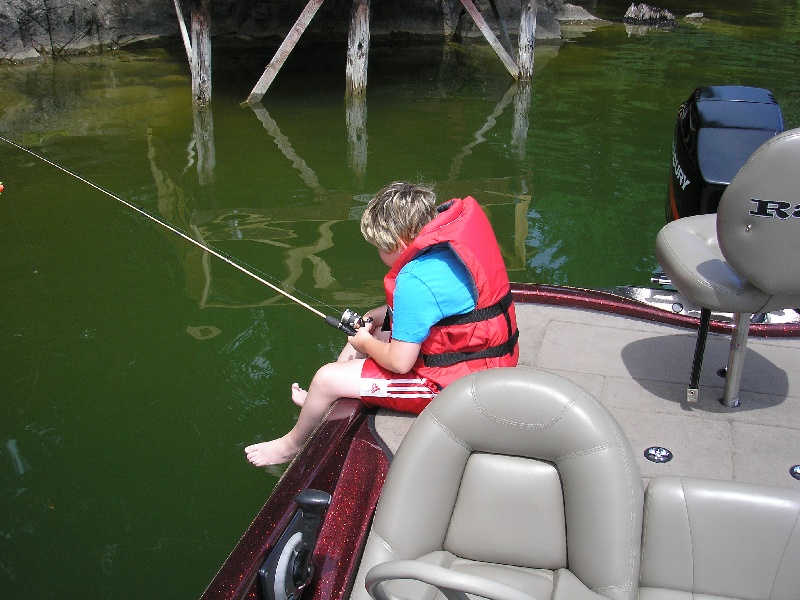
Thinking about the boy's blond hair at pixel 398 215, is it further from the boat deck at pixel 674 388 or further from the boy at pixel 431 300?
the boat deck at pixel 674 388

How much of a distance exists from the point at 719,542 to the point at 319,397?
4.77 ft

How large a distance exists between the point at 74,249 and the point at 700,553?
5.00 m

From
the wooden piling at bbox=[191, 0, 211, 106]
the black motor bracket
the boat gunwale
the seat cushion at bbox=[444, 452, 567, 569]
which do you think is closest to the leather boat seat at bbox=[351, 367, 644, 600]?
the seat cushion at bbox=[444, 452, 567, 569]

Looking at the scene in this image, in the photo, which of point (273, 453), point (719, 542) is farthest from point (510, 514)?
point (273, 453)

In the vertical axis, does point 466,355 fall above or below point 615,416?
above

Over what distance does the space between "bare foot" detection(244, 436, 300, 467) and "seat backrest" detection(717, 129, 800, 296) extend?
5.59 ft

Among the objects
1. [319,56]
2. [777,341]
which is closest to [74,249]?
[777,341]

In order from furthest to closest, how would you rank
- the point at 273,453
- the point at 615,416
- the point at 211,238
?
the point at 211,238, the point at 273,453, the point at 615,416

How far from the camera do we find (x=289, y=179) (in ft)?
24.2

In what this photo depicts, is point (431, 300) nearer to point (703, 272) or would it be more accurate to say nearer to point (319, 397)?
point (319, 397)

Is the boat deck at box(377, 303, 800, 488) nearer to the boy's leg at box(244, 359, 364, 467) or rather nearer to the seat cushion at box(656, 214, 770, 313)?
the boy's leg at box(244, 359, 364, 467)

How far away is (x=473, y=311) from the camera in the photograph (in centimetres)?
260

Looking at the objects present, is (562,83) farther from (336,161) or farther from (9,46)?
(9,46)

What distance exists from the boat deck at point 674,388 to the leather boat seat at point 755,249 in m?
0.30
